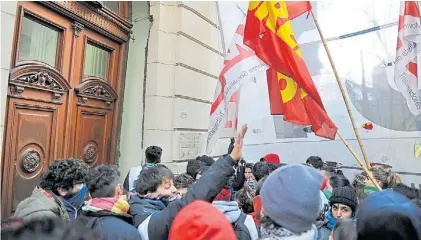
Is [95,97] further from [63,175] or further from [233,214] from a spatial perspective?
[233,214]

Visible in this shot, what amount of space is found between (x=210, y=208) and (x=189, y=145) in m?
4.70

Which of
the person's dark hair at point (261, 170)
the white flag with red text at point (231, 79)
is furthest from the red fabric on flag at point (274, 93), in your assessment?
the person's dark hair at point (261, 170)

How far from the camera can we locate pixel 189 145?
6.00 m

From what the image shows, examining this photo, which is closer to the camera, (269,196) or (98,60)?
(269,196)

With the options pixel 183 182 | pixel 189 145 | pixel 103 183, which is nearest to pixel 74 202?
pixel 103 183

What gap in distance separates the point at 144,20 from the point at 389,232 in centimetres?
537

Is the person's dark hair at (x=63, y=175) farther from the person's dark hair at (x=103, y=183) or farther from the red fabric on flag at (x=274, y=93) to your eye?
the red fabric on flag at (x=274, y=93)

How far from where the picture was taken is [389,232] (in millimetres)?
1226

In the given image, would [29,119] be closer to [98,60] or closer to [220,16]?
[98,60]

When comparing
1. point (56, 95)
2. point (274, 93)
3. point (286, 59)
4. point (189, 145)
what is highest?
point (286, 59)

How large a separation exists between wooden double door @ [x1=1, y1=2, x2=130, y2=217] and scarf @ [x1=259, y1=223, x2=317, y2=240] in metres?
3.17

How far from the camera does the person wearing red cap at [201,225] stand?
4.06 feet

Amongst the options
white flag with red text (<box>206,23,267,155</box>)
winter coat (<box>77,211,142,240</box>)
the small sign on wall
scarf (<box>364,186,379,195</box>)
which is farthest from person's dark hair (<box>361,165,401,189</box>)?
the small sign on wall

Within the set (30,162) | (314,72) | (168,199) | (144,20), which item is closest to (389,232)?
(168,199)
